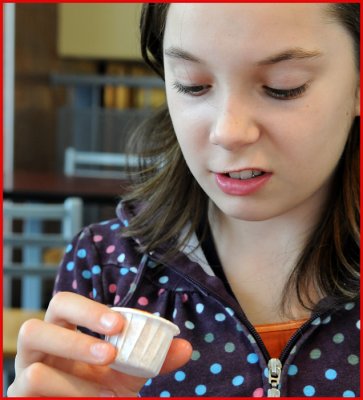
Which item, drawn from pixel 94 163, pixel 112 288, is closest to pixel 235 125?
pixel 112 288

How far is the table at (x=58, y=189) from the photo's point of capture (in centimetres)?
293

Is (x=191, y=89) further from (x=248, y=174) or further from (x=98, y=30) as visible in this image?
(x=98, y=30)


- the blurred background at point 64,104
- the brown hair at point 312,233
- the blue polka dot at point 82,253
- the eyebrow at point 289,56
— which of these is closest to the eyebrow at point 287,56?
the eyebrow at point 289,56

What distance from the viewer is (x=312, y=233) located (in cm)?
96

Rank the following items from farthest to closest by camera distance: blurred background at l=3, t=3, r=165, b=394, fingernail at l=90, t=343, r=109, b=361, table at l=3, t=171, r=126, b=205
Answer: blurred background at l=3, t=3, r=165, b=394, table at l=3, t=171, r=126, b=205, fingernail at l=90, t=343, r=109, b=361

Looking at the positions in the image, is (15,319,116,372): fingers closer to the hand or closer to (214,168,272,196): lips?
the hand

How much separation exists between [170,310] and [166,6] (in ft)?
1.40

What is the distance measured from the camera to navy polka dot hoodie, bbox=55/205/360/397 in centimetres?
86

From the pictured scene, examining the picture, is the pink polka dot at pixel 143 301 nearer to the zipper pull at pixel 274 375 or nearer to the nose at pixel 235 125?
the zipper pull at pixel 274 375

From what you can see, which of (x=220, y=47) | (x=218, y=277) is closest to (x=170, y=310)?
(x=218, y=277)

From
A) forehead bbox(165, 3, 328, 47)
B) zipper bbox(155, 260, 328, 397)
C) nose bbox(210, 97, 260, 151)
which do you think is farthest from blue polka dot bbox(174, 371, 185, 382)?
forehead bbox(165, 3, 328, 47)

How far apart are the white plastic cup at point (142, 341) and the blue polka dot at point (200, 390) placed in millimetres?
229

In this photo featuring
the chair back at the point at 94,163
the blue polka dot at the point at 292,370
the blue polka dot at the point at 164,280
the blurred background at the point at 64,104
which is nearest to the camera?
the blue polka dot at the point at 292,370

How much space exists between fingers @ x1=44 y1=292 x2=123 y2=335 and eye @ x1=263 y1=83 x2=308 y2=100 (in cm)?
31
